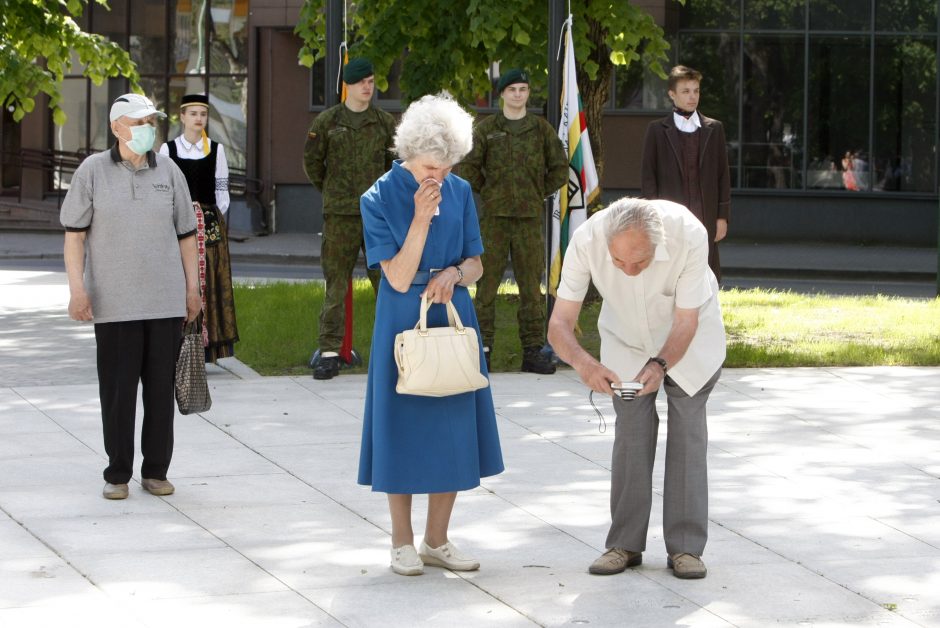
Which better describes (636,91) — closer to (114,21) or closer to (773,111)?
(773,111)

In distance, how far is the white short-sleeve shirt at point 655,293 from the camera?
5.60 metres

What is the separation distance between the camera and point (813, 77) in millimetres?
27219

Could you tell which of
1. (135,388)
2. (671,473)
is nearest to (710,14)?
(135,388)

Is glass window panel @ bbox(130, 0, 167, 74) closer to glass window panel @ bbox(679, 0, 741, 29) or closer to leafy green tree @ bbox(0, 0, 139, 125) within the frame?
glass window panel @ bbox(679, 0, 741, 29)

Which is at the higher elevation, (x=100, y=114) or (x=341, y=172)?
(x=100, y=114)

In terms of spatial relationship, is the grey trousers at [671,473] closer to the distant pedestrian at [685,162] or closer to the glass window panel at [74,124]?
the distant pedestrian at [685,162]

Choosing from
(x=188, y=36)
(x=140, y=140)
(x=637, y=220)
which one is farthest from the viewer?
(x=188, y=36)

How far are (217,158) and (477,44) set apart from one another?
146 inches

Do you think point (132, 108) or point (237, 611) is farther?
point (132, 108)

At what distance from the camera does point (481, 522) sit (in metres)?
6.68

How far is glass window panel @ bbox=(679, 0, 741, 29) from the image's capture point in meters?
27.2

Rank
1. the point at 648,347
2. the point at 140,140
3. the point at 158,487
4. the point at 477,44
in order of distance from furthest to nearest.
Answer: the point at 477,44
the point at 158,487
the point at 140,140
the point at 648,347

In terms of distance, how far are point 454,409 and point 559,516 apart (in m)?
1.15

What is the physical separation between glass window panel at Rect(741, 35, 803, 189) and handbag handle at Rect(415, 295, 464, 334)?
2230 cm
